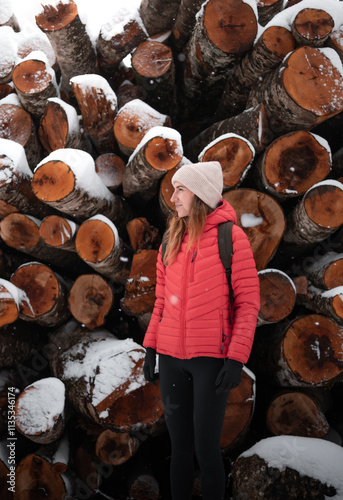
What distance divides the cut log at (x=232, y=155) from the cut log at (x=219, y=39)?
2.98 feet

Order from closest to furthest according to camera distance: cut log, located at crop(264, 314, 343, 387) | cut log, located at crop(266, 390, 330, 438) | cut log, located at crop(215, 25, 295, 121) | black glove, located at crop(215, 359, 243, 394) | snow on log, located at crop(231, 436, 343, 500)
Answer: black glove, located at crop(215, 359, 243, 394)
snow on log, located at crop(231, 436, 343, 500)
cut log, located at crop(264, 314, 343, 387)
cut log, located at crop(266, 390, 330, 438)
cut log, located at crop(215, 25, 295, 121)

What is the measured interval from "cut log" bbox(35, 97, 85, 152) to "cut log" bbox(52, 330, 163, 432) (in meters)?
1.73

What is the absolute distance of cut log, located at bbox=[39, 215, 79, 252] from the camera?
99.4 inches

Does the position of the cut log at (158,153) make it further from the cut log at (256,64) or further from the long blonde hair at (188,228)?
the cut log at (256,64)

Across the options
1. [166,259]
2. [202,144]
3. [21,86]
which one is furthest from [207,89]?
[166,259]

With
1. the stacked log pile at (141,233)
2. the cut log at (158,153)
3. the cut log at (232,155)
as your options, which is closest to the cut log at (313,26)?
the stacked log pile at (141,233)

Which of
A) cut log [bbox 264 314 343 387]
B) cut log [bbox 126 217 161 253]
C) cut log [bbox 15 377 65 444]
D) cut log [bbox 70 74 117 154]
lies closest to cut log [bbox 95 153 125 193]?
cut log [bbox 70 74 117 154]

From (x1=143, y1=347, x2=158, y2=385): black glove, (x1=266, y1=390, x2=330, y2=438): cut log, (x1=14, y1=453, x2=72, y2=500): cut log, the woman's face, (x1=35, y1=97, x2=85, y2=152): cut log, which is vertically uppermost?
(x1=35, y1=97, x2=85, y2=152): cut log

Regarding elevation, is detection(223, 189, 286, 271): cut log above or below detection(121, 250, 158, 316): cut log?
above

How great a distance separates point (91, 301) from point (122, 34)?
8.38 feet

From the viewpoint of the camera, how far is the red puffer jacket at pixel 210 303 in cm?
163

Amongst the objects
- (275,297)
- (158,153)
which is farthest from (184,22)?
(275,297)

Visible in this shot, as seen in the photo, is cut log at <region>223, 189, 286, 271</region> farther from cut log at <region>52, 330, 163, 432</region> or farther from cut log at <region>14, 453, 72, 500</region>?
cut log at <region>14, 453, 72, 500</region>

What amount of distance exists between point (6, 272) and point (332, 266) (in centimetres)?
269
